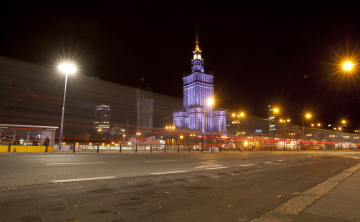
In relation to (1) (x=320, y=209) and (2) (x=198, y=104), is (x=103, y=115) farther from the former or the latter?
(1) (x=320, y=209)

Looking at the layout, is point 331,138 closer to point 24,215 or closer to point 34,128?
point 34,128

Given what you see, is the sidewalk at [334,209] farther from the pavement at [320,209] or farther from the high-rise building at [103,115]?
the high-rise building at [103,115]

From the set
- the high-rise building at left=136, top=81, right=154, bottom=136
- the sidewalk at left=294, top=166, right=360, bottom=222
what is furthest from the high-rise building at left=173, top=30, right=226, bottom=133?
the sidewalk at left=294, top=166, right=360, bottom=222

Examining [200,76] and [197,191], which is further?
[200,76]

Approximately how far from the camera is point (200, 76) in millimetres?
157500

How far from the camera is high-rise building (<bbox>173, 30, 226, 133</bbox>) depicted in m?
152

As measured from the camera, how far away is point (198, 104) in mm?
152875

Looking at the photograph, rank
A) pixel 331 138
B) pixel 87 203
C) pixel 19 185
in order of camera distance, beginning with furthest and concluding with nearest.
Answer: pixel 331 138
pixel 19 185
pixel 87 203

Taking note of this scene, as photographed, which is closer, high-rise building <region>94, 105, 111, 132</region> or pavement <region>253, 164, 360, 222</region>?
pavement <region>253, 164, 360, 222</region>

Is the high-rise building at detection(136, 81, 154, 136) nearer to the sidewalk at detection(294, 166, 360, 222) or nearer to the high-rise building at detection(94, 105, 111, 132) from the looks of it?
the high-rise building at detection(94, 105, 111, 132)

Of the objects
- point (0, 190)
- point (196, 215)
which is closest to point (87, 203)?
point (196, 215)

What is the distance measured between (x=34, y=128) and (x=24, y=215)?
23188 mm

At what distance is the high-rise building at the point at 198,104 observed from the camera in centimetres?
15250

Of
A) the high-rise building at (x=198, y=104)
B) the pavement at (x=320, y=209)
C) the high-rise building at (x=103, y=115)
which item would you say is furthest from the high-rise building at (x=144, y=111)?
the pavement at (x=320, y=209)
